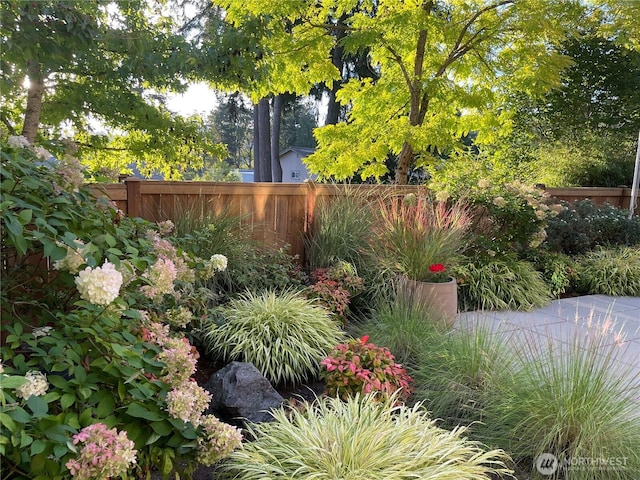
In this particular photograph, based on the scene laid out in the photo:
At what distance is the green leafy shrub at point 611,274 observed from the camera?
6004 millimetres

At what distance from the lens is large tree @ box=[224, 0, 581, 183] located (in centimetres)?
696

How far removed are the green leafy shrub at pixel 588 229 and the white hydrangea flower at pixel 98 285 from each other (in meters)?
6.30

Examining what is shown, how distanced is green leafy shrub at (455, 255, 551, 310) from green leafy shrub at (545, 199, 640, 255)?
136 centimetres

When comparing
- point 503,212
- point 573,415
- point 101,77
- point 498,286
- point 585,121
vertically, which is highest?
point 585,121

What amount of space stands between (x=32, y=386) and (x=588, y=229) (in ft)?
24.2

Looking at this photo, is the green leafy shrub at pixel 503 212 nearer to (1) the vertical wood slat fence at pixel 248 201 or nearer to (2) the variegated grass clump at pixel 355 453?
(1) the vertical wood slat fence at pixel 248 201

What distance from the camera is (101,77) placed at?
484 centimetres

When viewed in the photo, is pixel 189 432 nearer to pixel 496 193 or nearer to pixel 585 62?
pixel 496 193

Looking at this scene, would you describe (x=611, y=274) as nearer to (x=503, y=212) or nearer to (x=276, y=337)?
(x=503, y=212)

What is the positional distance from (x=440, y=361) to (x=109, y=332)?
1990 mm

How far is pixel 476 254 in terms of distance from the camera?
5.66m

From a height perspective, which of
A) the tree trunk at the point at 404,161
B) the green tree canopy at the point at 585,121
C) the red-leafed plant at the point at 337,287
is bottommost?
the red-leafed plant at the point at 337,287

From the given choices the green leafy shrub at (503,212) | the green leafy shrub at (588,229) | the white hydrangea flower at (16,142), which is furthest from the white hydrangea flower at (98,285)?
the green leafy shrub at (588,229)

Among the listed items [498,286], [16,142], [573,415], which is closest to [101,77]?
[16,142]
